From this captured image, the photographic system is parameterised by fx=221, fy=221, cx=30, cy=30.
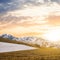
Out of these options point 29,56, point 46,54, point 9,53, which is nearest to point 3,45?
point 9,53

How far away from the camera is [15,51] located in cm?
364

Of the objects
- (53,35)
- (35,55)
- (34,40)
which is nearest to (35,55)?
(35,55)

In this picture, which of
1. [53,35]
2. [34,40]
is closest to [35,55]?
[34,40]

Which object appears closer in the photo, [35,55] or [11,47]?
[35,55]

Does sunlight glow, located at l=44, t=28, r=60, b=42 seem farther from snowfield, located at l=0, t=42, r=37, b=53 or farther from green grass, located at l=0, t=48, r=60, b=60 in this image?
snowfield, located at l=0, t=42, r=37, b=53

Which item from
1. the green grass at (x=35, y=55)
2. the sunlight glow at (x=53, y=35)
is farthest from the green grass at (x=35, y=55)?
the sunlight glow at (x=53, y=35)

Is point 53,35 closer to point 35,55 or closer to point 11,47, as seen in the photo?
point 35,55

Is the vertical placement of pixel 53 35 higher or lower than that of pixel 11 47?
higher

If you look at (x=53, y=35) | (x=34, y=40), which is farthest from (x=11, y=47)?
(x=53, y=35)

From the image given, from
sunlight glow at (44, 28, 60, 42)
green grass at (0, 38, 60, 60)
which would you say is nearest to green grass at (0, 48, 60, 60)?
green grass at (0, 38, 60, 60)

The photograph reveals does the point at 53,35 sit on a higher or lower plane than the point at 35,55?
higher

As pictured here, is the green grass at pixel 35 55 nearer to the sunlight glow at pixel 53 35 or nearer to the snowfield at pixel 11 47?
the snowfield at pixel 11 47

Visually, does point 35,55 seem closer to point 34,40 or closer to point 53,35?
point 34,40

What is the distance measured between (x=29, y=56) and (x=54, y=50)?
408 mm
